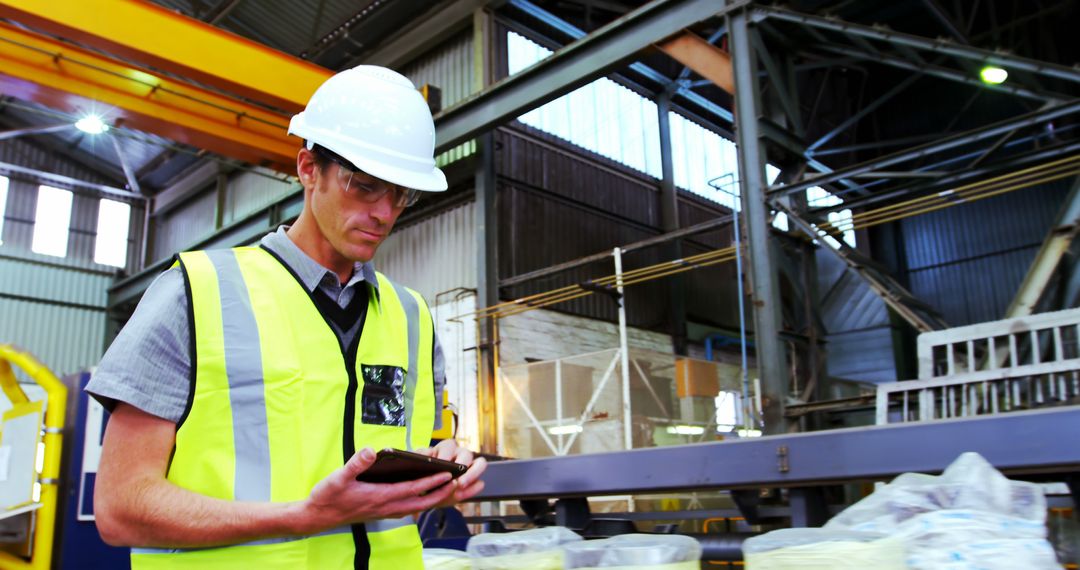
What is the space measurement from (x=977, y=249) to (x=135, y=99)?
17371 millimetres

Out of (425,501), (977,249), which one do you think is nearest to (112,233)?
(977,249)

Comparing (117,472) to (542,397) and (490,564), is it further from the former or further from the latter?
(542,397)

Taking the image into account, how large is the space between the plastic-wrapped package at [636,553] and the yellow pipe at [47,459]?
4.49 meters

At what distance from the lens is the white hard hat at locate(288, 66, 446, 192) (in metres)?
1.56

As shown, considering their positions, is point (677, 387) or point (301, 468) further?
point (677, 387)

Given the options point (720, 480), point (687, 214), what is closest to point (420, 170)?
point (720, 480)

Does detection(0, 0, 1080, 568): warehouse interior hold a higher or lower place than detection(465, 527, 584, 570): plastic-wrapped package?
higher

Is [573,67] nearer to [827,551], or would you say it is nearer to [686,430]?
[686,430]

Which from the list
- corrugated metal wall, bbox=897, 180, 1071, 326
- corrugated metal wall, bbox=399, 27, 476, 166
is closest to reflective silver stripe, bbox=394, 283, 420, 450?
corrugated metal wall, bbox=399, 27, 476, 166

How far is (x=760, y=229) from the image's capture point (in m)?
8.12

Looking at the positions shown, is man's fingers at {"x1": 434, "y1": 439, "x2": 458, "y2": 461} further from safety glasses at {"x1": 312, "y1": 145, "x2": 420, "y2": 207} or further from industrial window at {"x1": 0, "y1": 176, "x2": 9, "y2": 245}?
industrial window at {"x1": 0, "y1": 176, "x2": 9, "y2": 245}

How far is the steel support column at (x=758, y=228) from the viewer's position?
25.8 feet

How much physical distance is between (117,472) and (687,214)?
17584 mm

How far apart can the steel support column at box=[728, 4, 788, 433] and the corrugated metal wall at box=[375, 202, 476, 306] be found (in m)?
6.52
